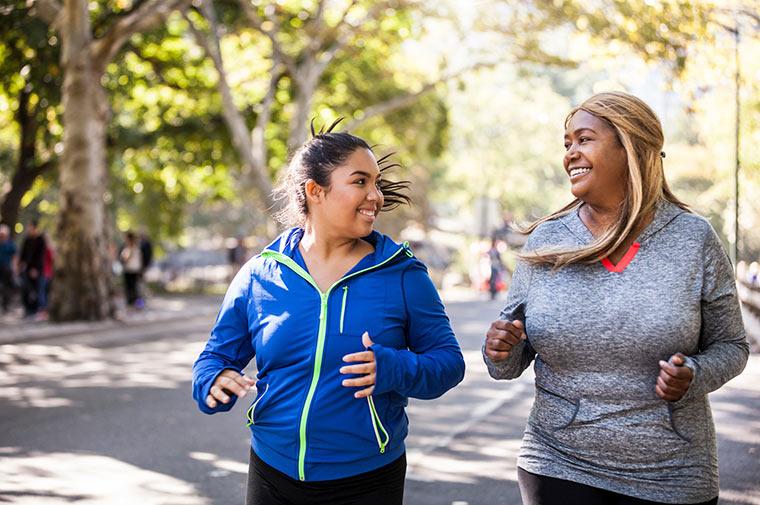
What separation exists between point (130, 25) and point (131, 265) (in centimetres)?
567

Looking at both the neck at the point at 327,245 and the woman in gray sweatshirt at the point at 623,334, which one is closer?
the woman in gray sweatshirt at the point at 623,334

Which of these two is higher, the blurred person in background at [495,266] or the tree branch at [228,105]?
the tree branch at [228,105]

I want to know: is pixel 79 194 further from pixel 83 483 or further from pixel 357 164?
pixel 357 164

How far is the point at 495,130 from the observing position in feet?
240

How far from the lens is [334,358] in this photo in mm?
3150

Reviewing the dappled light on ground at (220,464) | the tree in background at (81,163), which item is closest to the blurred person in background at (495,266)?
the tree in background at (81,163)

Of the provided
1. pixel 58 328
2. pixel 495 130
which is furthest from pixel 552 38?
pixel 495 130

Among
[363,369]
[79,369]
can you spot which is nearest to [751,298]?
[79,369]

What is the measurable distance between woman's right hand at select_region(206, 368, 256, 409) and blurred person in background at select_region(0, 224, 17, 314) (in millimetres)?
18950

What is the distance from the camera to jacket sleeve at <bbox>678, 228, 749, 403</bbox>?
3041mm

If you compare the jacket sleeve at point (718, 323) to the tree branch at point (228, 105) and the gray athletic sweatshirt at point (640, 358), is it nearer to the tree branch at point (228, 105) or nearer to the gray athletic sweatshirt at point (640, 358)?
the gray athletic sweatshirt at point (640, 358)

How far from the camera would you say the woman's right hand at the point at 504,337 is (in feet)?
10.3

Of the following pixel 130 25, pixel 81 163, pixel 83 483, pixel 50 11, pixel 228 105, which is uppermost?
pixel 50 11

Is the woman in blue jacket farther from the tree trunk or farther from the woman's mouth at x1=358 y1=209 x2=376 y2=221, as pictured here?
the tree trunk
